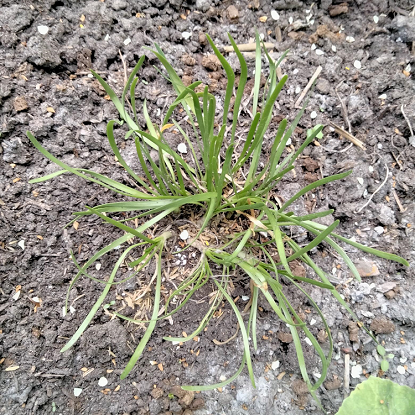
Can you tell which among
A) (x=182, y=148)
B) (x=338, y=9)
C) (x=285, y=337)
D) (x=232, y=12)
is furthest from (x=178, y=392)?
(x=338, y=9)

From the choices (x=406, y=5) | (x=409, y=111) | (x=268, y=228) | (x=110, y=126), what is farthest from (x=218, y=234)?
(x=406, y=5)

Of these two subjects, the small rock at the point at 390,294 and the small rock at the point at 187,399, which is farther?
the small rock at the point at 390,294

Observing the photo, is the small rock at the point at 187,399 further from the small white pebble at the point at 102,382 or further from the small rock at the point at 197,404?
the small white pebble at the point at 102,382

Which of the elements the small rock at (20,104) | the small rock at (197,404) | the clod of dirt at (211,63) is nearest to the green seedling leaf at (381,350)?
the small rock at (197,404)

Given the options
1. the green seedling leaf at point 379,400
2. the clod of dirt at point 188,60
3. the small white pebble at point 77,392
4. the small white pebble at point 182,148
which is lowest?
the small white pebble at point 77,392

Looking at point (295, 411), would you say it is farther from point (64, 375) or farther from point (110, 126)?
point (110, 126)

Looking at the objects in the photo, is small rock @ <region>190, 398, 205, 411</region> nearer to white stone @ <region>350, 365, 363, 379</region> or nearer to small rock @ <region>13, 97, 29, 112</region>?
white stone @ <region>350, 365, 363, 379</region>
